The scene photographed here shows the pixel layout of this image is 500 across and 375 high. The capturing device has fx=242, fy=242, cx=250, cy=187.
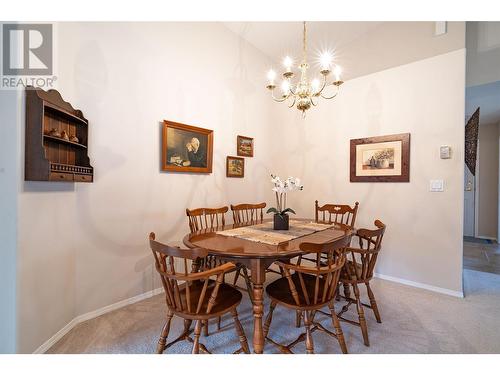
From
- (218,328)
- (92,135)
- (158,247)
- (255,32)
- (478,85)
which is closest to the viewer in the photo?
(158,247)

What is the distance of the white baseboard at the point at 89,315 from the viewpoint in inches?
66.6

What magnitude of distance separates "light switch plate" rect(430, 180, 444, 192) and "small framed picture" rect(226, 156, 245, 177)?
232cm

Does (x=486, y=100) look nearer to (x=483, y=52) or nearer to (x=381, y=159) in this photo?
(x=483, y=52)

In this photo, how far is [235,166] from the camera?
3408mm

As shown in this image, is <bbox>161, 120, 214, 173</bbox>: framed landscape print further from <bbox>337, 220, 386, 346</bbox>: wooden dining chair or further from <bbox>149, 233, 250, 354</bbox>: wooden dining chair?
<bbox>337, 220, 386, 346</bbox>: wooden dining chair

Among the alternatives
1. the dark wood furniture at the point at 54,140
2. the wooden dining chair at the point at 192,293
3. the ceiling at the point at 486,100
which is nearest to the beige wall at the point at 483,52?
the ceiling at the point at 486,100

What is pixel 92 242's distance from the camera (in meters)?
2.12

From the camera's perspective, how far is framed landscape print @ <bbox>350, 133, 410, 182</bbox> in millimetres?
2916

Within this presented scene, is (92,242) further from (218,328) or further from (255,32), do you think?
(255,32)

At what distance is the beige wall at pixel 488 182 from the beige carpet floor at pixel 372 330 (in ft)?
12.1

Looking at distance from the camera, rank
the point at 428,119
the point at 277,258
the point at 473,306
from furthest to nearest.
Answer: the point at 428,119, the point at 473,306, the point at 277,258

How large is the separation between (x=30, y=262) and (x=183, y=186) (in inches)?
58.2

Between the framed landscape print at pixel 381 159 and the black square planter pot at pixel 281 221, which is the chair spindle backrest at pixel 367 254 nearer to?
the black square planter pot at pixel 281 221

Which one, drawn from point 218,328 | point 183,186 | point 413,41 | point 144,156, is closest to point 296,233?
point 218,328
